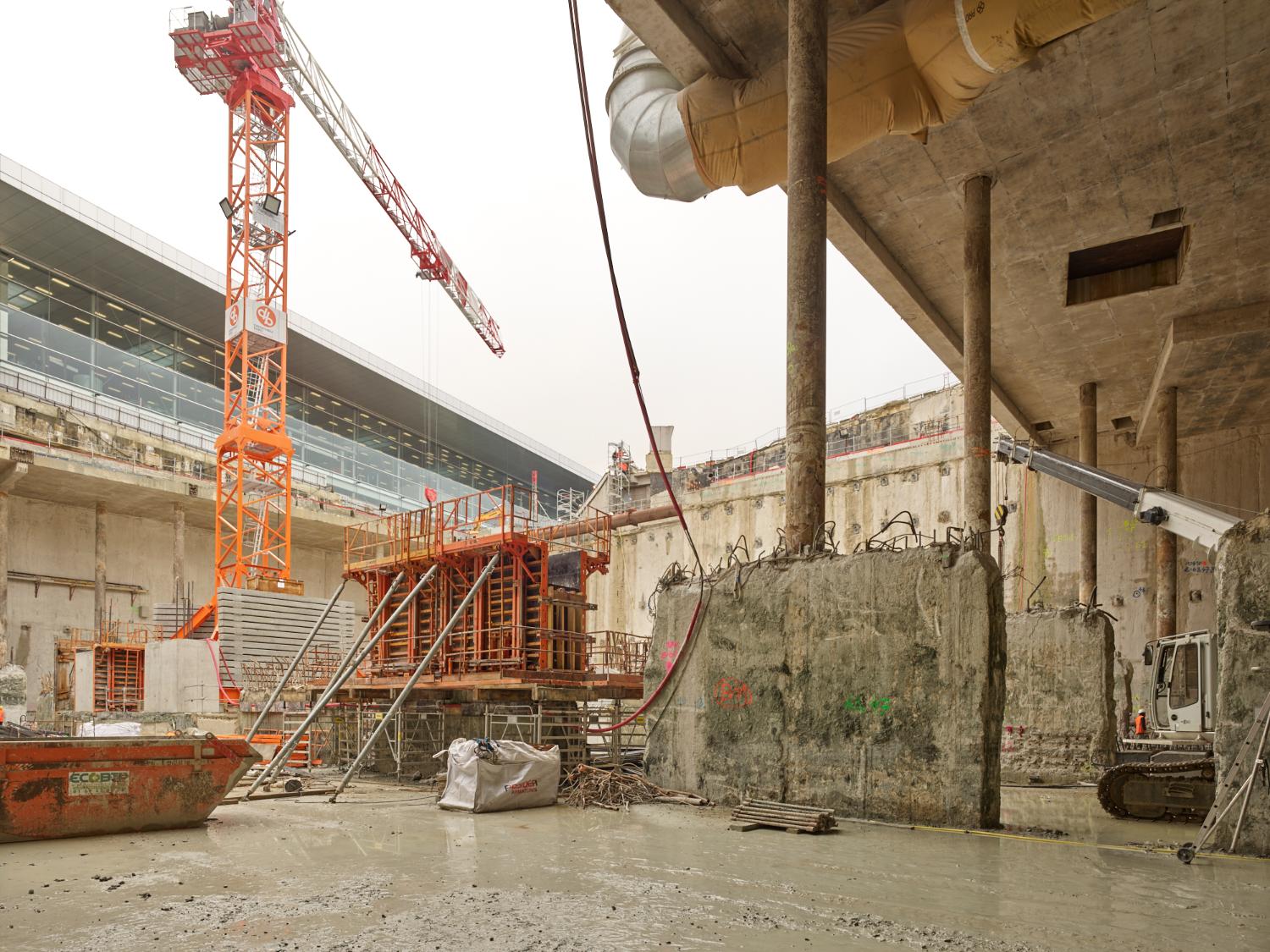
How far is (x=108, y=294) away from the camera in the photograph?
44656 millimetres

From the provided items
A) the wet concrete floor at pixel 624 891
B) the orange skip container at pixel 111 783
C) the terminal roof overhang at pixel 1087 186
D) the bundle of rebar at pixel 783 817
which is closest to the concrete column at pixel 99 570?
the orange skip container at pixel 111 783

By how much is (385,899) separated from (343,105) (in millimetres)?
57359

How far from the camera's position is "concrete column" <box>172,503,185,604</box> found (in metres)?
38.3

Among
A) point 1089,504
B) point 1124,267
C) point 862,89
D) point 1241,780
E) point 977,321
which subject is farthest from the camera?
point 1089,504

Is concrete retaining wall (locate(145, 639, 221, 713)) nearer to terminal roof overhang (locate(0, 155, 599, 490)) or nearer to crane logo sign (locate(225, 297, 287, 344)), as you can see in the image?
crane logo sign (locate(225, 297, 287, 344))

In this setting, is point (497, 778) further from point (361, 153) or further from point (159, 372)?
point (361, 153)

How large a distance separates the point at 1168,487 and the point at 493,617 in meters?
17.2

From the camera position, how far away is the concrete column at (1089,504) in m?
21.5

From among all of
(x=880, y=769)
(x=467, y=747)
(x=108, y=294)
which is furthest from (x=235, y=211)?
(x=880, y=769)

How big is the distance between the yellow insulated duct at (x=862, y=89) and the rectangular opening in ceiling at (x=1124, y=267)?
27.1ft

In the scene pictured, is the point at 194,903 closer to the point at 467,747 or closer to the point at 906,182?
the point at 467,747

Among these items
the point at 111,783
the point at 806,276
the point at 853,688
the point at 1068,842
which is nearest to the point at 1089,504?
the point at 806,276

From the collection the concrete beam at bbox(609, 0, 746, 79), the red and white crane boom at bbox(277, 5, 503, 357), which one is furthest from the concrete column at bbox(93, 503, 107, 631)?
the concrete beam at bbox(609, 0, 746, 79)

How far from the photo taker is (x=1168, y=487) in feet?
74.0
